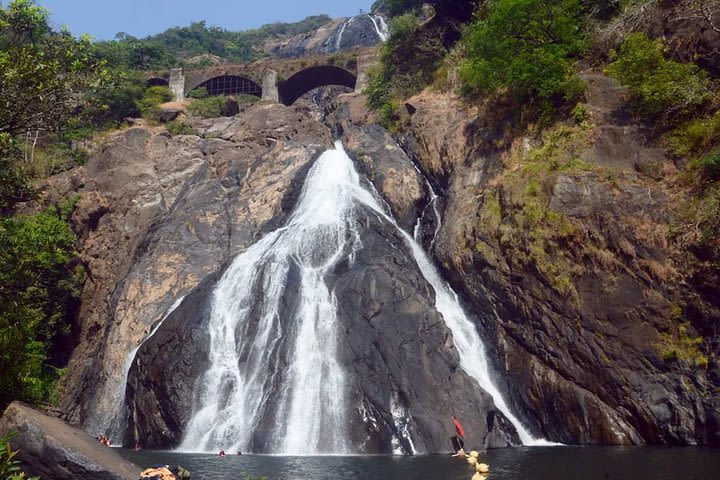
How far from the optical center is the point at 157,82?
54.7 metres

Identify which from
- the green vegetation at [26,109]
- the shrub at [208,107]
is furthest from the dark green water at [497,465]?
the shrub at [208,107]

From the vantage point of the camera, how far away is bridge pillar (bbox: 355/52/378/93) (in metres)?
48.0

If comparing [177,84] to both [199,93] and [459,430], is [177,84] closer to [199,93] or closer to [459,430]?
[199,93]

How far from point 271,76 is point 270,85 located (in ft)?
2.67

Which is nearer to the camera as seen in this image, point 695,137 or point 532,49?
point 695,137

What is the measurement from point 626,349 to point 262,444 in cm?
1232

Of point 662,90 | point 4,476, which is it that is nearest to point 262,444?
point 4,476

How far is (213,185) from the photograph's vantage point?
3259 cm

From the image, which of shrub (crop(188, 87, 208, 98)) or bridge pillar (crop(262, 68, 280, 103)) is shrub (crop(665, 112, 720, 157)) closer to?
bridge pillar (crop(262, 68, 280, 103))

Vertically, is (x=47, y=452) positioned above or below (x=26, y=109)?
below

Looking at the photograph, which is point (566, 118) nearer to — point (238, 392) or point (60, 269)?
point (238, 392)

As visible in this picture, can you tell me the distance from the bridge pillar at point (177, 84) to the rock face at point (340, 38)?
117ft

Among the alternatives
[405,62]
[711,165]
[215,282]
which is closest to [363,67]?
[405,62]

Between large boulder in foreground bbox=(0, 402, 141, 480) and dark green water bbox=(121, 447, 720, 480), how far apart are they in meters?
3.47
